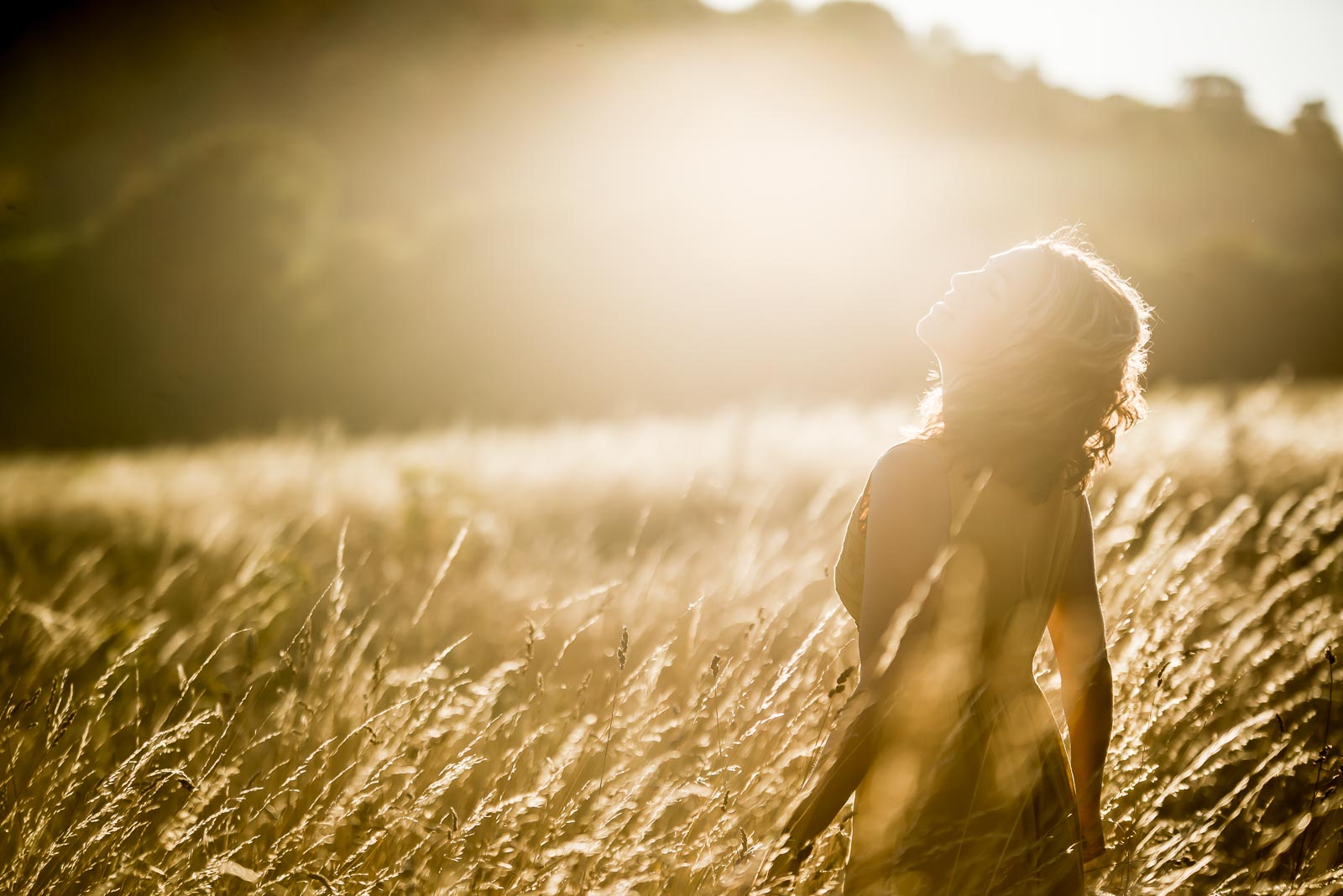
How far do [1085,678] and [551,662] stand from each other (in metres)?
2.50

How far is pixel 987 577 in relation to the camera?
5.54 ft

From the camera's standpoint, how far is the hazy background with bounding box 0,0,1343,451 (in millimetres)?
19344

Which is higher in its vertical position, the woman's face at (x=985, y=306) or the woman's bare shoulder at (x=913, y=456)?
the woman's face at (x=985, y=306)

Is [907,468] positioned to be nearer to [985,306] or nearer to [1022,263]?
[985,306]

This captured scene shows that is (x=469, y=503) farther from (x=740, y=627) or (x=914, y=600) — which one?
(x=914, y=600)

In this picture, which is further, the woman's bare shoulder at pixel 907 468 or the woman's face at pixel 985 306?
the woman's face at pixel 985 306

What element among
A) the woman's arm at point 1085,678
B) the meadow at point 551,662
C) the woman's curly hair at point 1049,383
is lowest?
the meadow at point 551,662

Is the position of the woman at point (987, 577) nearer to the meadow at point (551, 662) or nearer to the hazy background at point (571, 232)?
the meadow at point (551, 662)

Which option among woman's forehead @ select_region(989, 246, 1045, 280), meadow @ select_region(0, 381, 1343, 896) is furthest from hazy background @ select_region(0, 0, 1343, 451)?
woman's forehead @ select_region(989, 246, 1045, 280)

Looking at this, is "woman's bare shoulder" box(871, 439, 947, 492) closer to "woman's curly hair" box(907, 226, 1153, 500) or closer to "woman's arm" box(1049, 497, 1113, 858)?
"woman's curly hair" box(907, 226, 1153, 500)

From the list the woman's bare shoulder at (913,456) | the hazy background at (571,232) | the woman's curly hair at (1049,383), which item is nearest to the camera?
the woman's bare shoulder at (913,456)

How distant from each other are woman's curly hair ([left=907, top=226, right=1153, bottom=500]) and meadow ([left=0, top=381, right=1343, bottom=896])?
54 centimetres

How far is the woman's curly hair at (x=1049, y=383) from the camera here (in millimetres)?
1680

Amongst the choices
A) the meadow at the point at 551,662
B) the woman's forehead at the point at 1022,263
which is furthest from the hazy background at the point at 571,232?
the woman's forehead at the point at 1022,263
